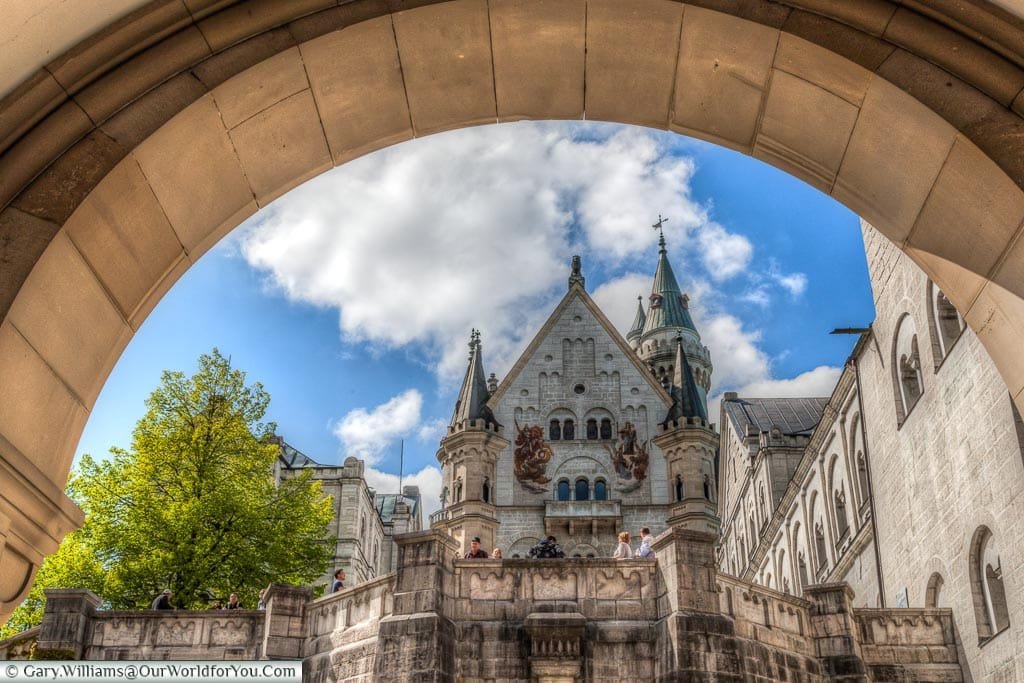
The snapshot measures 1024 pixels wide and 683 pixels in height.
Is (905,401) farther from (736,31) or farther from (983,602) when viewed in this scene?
(736,31)

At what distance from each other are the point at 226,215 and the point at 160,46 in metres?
1.15

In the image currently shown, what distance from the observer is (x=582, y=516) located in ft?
176

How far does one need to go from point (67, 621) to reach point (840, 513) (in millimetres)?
25190

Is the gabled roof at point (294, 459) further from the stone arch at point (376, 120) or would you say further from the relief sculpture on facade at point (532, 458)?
the stone arch at point (376, 120)

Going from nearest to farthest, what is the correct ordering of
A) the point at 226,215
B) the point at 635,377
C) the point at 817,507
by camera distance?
the point at 226,215
the point at 817,507
the point at 635,377

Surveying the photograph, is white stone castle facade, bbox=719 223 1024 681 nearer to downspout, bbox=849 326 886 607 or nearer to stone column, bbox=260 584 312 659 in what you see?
downspout, bbox=849 326 886 607

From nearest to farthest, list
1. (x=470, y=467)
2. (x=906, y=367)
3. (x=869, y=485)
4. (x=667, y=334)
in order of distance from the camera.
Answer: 1. (x=906, y=367)
2. (x=869, y=485)
3. (x=470, y=467)
4. (x=667, y=334)

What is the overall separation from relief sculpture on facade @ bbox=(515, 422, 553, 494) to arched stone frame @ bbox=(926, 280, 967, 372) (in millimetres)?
35053

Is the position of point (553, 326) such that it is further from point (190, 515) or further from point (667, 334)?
point (190, 515)

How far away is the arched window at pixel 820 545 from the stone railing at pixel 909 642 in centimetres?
1644

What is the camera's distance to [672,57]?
5.85 metres

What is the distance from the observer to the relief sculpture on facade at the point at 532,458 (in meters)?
56.0

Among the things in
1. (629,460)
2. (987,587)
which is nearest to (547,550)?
(987,587)

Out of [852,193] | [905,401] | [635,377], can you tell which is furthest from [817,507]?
[852,193]
